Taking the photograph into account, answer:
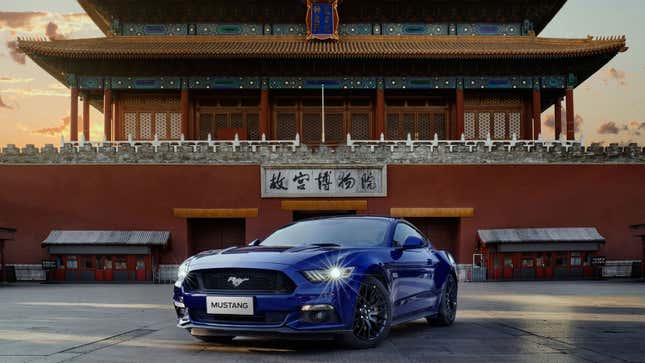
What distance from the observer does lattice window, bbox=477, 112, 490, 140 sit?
3077cm

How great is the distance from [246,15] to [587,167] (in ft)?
47.9

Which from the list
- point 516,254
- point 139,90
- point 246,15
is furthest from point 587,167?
point 139,90

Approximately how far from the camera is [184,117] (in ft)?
96.0

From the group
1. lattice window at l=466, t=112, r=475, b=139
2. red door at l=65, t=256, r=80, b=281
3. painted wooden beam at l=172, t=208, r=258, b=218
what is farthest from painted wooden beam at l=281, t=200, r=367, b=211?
red door at l=65, t=256, r=80, b=281

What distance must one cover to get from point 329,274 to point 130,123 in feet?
83.3

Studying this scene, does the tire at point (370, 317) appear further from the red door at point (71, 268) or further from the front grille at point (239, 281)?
the red door at point (71, 268)

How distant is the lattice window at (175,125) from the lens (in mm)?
30531

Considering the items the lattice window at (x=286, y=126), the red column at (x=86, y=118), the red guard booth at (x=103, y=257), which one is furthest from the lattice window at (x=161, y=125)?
the red guard booth at (x=103, y=257)

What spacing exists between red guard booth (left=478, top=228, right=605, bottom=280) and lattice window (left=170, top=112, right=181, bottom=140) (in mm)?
12691

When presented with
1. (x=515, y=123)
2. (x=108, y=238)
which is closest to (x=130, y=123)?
(x=108, y=238)

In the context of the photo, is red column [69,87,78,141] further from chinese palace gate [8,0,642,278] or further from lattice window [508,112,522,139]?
lattice window [508,112,522,139]

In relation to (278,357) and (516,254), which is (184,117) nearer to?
(516,254)

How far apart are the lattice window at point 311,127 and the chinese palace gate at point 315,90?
6cm

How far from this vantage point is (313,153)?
26.3 m
